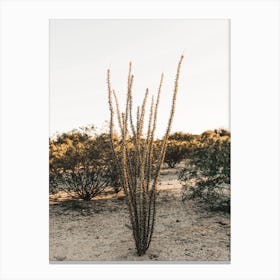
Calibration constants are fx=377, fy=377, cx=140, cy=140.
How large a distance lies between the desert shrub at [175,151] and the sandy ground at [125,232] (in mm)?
1439

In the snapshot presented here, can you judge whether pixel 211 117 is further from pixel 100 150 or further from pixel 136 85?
pixel 100 150

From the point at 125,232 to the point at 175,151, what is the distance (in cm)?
296

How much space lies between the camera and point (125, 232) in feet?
12.8

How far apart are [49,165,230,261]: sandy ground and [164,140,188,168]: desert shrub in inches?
56.6

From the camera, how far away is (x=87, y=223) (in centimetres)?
416

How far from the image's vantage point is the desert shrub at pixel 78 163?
14.8ft

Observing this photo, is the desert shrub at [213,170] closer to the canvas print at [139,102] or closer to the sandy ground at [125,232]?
the canvas print at [139,102]

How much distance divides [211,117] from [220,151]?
70 cm
